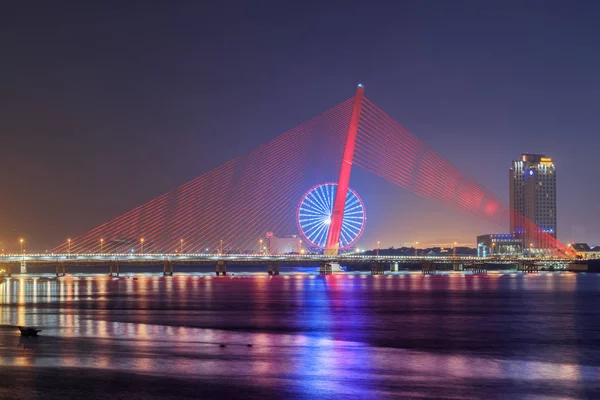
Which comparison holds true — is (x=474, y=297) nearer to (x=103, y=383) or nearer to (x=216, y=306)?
(x=216, y=306)

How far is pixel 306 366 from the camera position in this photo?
59.5 feet

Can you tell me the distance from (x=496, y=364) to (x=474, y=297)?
91.1 ft

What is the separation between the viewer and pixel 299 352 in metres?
20.6

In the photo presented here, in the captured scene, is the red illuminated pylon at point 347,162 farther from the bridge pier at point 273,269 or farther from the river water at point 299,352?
the bridge pier at point 273,269

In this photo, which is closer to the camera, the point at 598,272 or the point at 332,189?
the point at 332,189

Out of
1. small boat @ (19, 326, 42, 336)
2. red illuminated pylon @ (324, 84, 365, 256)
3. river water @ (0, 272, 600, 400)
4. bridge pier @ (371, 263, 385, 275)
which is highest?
red illuminated pylon @ (324, 84, 365, 256)

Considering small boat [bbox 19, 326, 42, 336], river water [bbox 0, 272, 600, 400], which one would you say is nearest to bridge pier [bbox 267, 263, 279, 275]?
river water [bbox 0, 272, 600, 400]

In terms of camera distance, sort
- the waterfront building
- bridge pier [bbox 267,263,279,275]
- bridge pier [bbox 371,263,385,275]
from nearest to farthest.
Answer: bridge pier [bbox 267,263,279,275] → bridge pier [bbox 371,263,385,275] → the waterfront building

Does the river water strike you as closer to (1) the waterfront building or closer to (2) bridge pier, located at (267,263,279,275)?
(2) bridge pier, located at (267,263,279,275)

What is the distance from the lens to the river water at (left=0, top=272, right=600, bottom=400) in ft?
50.7

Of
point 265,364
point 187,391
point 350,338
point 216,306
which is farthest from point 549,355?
point 216,306

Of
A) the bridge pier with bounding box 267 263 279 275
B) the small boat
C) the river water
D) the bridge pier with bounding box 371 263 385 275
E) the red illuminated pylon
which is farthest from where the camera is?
the bridge pier with bounding box 371 263 385 275

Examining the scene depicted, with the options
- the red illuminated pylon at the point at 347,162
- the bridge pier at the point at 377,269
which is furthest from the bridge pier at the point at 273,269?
the red illuminated pylon at the point at 347,162

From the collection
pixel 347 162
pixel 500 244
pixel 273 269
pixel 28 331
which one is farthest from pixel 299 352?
pixel 500 244
